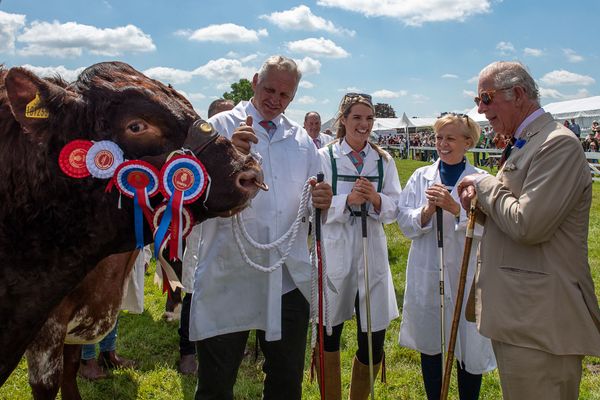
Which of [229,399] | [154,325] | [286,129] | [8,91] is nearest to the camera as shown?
[8,91]

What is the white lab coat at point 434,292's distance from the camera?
3830 mm

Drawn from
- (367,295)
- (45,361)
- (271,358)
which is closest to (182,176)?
(271,358)

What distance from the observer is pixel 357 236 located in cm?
421

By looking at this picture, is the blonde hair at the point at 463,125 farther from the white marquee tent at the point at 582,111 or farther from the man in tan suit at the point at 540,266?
the white marquee tent at the point at 582,111

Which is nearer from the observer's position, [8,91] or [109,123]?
[8,91]

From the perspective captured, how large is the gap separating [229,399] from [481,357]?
1.89 metres

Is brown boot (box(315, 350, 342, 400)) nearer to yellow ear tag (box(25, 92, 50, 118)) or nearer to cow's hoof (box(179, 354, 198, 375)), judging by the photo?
cow's hoof (box(179, 354, 198, 375))

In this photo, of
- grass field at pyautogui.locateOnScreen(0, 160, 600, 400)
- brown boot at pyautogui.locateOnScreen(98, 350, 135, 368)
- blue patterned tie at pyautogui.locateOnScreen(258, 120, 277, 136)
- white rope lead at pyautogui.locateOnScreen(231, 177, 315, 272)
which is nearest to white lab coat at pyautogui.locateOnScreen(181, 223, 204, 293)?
white rope lead at pyautogui.locateOnScreen(231, 177, 315, 272)

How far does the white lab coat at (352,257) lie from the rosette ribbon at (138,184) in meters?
2.09

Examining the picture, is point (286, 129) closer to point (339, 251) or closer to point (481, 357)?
point (339, 251)

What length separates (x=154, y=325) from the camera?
6.24m

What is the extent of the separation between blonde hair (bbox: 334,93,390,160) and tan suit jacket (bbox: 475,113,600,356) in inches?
68.3

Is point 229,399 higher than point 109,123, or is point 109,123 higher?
point 109,123

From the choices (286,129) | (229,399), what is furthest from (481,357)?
(286,129)
